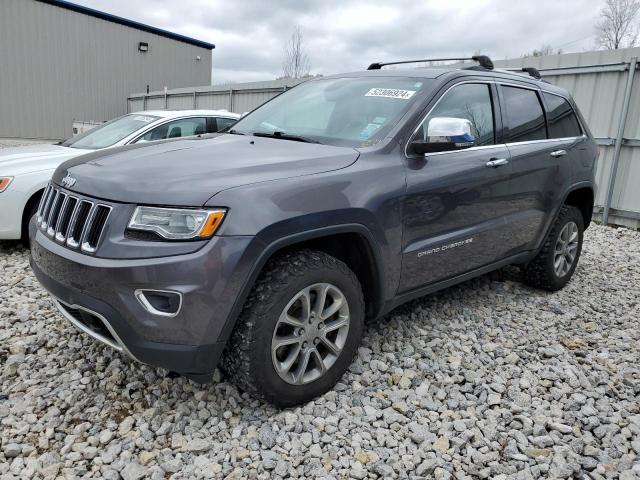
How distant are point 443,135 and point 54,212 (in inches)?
81.6

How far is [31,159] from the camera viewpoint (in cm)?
493

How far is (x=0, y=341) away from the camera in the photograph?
3.15 metres

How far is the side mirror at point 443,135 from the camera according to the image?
2.76m

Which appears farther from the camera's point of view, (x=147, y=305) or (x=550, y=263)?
(x=550, y=263)

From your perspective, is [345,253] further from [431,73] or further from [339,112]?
[431,73]

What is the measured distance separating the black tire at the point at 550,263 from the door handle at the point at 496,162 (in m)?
1.08

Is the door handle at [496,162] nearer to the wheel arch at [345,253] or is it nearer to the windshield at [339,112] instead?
the windshield at [339,112]

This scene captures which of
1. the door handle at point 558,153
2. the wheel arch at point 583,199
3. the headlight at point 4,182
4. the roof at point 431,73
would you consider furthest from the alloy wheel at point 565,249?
the headlight at point 4,182

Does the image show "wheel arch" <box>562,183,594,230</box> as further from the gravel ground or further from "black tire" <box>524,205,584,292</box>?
the gravel ground

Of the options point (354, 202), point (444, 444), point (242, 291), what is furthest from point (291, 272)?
point (444, 444)

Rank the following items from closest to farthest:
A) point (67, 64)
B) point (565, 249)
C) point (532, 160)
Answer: point (532, 160) < point (565, 249) < point (67, 64)

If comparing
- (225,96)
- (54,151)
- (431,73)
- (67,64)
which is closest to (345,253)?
(431,73)

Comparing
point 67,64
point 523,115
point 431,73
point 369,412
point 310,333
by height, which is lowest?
point 369,412

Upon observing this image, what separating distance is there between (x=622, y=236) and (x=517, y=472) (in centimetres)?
603
